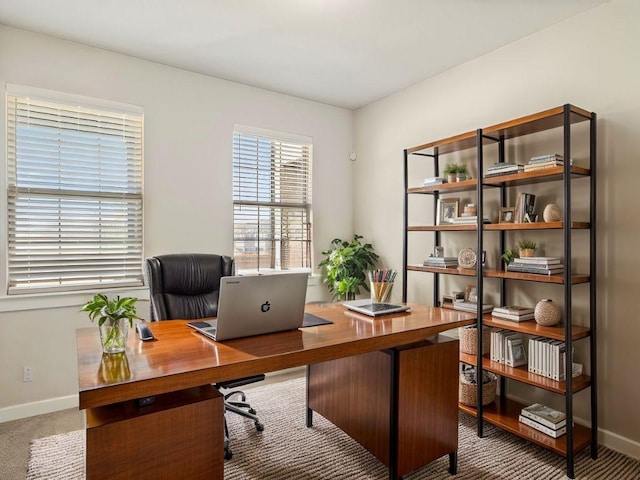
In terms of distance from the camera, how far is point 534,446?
2.38m

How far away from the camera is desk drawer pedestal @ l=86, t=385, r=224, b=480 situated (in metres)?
1.21

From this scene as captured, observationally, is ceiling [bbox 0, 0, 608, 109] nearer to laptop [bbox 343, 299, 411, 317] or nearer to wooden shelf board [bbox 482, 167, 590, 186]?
wooden shelf board [bbox 482, 167, 590, 186]

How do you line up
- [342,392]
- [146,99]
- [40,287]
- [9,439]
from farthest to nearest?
1. [146,99]
2. [40,287]
3. [9,439]
4. [342,392]

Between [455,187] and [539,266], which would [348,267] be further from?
[539,266]

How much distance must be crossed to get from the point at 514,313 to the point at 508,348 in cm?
24

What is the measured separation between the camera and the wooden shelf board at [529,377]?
7.33 ft

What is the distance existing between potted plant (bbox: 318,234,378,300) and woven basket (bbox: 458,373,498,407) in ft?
4.49

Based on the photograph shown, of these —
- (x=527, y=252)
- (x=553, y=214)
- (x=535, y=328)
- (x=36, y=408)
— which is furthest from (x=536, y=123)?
(x=36, y=408)

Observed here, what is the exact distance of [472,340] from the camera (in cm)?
278

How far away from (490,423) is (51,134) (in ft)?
11.8

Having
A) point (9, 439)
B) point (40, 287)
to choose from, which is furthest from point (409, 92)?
point (9, 439)

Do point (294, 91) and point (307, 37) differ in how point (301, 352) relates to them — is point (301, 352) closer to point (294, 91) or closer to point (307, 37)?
point (307, 37)

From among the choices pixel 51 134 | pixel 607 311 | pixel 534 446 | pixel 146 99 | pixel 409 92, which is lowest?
pixel 534 446

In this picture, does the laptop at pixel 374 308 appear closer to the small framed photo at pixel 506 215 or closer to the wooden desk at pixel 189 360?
the wooden desk at pixel 189 360
